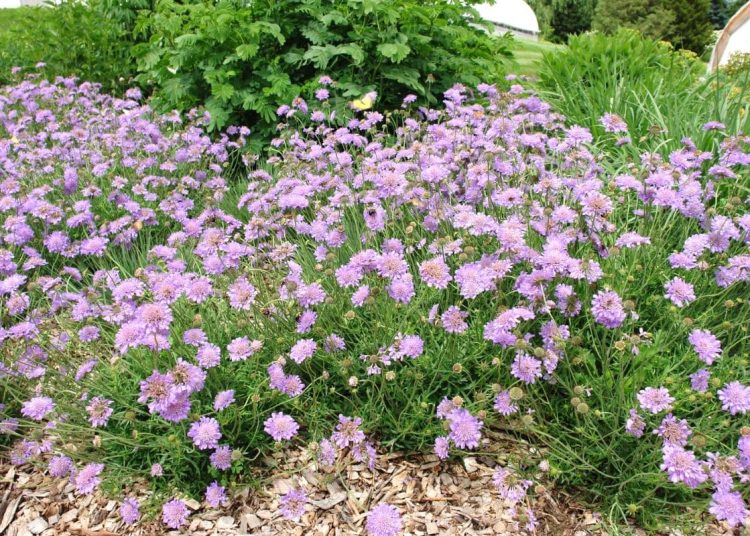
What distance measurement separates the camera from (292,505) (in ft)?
6.84

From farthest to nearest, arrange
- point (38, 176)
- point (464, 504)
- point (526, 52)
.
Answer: point (526, 52), point (38, 176), point (464, 504)

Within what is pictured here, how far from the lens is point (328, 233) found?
288 centimetres

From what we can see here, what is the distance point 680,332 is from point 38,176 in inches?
162

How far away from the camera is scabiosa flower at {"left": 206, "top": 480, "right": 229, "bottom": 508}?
2.17 meters

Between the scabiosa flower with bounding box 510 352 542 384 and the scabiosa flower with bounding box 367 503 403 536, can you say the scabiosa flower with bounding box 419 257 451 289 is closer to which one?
the scabiosa flower with bounding box 510 352 542 384

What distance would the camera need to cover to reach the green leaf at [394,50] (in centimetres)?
440

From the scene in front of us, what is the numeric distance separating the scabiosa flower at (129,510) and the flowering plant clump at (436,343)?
0.10 meters

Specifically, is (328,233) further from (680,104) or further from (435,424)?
(680,104)

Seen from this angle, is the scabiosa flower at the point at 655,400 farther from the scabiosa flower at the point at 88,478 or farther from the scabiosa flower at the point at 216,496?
the scabiosa flower at the point at 88,478

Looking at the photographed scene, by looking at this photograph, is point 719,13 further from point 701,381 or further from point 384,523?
point 384,523

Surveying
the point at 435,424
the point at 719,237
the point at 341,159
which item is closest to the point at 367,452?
the point at 435,424

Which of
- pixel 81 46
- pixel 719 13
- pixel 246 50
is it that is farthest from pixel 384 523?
pixel 719 13

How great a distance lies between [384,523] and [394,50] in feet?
11.5

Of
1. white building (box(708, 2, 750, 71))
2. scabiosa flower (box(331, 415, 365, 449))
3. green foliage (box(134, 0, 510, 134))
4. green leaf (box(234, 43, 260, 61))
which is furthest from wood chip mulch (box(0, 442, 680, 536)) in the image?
white building (box(708, 2, 750, 71))
